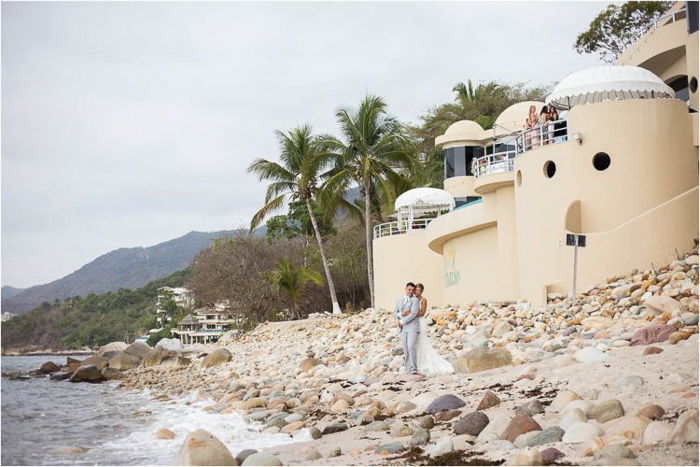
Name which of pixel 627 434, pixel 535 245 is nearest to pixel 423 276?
pixel 535 245

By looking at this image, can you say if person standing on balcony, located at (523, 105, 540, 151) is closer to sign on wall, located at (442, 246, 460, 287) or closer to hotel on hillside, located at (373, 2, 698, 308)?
hotel on hillside, located at (373, 2, 698, 308)

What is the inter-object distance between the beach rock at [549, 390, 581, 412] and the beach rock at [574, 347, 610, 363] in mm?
1878

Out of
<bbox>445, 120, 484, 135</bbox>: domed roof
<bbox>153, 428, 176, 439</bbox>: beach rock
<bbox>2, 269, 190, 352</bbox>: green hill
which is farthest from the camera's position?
<bbox>445, 120, 484, 135</bbox>: domed roof

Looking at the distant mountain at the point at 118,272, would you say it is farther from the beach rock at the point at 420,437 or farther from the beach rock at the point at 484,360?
the beach rock at the point at 484,360

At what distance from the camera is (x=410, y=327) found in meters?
12.4

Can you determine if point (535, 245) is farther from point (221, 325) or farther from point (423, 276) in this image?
point (221, 325)

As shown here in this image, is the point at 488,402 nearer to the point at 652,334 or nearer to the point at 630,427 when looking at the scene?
the point at 630,427

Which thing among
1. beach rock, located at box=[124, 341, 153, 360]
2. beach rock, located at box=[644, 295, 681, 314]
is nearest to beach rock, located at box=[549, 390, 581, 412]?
beach rock, located at box=[644, 295, 681, 314]

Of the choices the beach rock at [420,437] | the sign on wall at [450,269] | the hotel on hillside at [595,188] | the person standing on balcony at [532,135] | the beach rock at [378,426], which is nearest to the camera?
the beach rock at [420,437]

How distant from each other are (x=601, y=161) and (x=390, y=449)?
9335mm

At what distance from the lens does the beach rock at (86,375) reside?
26172 mm

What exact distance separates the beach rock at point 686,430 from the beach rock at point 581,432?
715 mm

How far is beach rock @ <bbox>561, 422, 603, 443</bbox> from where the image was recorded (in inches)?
281

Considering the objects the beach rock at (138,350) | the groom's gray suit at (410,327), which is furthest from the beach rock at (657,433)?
the beach rock at (138,350)
